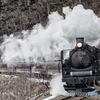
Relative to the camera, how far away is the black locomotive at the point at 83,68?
8122 mm

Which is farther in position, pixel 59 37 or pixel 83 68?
pixel 59 37

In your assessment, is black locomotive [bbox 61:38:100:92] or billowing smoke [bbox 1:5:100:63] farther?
billowing smoke [bbox 1:5:100:63]

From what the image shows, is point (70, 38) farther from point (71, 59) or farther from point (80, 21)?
point (71, 59)

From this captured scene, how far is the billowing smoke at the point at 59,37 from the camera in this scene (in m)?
16.4

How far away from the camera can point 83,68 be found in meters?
8.35

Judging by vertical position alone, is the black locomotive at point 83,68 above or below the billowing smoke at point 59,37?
below

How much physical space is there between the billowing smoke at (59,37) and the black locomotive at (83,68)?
8.21 metres

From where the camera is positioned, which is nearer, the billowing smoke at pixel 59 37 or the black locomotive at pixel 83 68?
the black locomotive at pixel 83 68

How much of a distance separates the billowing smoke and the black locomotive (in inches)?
323

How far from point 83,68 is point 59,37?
10.4m

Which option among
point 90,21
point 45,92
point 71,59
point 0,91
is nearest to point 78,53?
point 71,59

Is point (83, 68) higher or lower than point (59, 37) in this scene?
lower

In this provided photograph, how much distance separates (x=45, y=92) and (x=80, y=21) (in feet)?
25.5

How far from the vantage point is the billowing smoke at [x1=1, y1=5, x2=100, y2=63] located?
16.4 m
